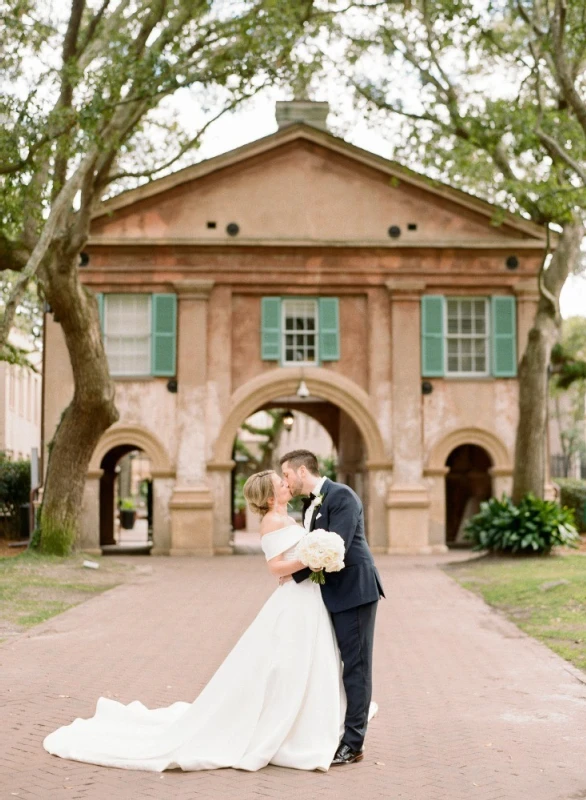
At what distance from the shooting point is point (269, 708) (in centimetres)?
716

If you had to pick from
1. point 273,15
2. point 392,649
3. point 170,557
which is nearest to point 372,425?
point 170,557

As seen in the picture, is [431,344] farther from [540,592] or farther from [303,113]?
[540,592]

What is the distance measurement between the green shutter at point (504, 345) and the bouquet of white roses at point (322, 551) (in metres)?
21.1

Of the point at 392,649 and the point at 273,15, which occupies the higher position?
the point at 273,15

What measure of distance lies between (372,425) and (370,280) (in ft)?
11.1

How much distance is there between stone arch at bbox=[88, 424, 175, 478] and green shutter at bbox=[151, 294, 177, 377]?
143cm

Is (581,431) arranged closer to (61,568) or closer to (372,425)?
(372,425)

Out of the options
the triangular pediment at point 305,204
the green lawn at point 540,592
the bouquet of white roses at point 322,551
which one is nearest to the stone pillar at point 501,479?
the green lawn at point 540,592

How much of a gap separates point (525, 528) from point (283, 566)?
53.4ft

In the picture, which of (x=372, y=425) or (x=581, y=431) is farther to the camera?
(x=581, y=431)

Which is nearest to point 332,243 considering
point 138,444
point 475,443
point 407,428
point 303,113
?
point 407,428

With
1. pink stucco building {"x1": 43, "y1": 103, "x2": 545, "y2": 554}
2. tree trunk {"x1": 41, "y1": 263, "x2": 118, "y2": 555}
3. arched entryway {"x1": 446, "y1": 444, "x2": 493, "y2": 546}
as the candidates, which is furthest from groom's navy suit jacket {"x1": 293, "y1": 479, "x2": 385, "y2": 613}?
arched entryway {"x1": 446, "y1": 444, "x2": 493, "y2": 546}

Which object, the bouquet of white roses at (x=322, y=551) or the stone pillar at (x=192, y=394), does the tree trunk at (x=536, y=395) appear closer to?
the stone pillar at (x=192, y=394)

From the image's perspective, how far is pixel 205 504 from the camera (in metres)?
26.7
